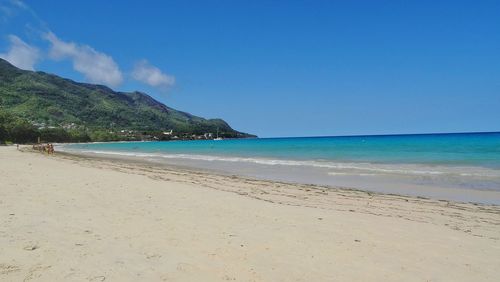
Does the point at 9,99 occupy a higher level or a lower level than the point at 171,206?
higher

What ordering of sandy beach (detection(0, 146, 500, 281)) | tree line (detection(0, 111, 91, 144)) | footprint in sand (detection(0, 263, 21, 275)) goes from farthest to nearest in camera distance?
1. tree line (detection(0, 111, 91, 144))
2. sandy beach (detection(0, 146, 500, 281))
3. footprint in sand (detection(0, 263, 21, 275))

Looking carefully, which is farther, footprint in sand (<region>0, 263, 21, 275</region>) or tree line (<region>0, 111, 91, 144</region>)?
tree line (<region>0, 111, 91, 144</region>)

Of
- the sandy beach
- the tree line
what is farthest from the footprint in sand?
the tree line

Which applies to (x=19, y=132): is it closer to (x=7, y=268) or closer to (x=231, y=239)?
(x=231, y=239)

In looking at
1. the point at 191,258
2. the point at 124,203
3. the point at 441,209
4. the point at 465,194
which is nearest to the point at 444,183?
the point at 465,194

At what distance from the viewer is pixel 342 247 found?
6457 millimetres

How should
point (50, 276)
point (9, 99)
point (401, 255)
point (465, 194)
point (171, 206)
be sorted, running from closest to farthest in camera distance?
point (50, 276) → point (401, 255) → point (171, 206) → point (465, 194) → point (9, 99)

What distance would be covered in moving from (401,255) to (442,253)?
79 centimetres

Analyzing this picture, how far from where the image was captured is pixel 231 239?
6645 millimetres

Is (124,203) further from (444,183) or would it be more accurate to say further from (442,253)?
(444,183)

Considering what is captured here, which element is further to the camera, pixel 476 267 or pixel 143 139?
pixel 143 139

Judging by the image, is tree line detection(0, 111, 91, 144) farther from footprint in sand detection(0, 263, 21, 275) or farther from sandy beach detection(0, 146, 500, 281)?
footprint in sand detection(0, 263, 21, 275)

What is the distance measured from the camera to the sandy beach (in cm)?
505

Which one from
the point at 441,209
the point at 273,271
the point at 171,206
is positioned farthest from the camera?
the point at 441,209
